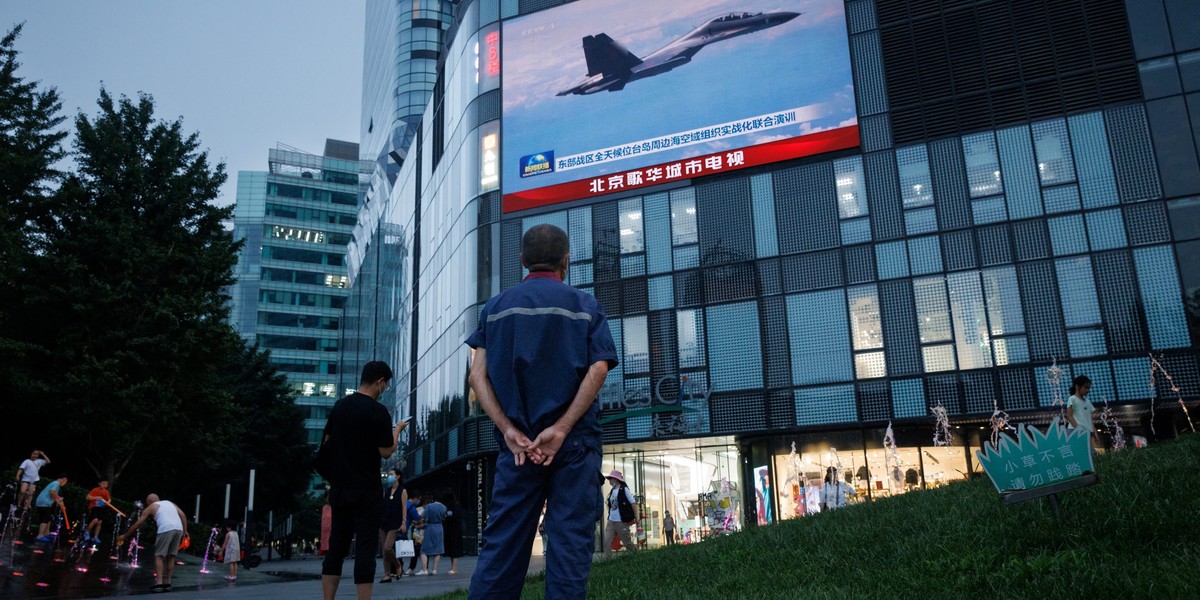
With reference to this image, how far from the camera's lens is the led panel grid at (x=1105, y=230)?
24594 mm

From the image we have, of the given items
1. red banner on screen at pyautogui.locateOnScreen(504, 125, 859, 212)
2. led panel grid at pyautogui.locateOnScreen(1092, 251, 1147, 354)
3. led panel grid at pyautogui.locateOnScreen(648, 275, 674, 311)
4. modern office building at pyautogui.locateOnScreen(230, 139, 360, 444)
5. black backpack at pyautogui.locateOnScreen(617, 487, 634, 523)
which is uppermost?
modern office building at pyautogui.locateOnScreen(230, 139, 360, 444)

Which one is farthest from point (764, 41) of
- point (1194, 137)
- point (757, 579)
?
point (757, 579)

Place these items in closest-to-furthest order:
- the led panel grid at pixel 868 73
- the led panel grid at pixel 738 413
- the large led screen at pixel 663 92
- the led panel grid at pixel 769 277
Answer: the led panel grid at pixel 738 413 < the led panel grid at pixel 769 277 < the led panel grid at pixel 868 73 < the large led screen at pixel 663 92

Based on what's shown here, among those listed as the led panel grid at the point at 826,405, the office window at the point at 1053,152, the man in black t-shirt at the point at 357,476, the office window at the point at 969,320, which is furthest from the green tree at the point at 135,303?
the office window at the point at 1053,152

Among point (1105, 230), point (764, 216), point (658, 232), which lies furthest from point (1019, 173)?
point (658, 232)

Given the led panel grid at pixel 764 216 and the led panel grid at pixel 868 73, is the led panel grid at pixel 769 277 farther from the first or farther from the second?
the led panel grid at pixel 868 73

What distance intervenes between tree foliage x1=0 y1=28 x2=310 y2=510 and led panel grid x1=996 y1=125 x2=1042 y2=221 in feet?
78.2

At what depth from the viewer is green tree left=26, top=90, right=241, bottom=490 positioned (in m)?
24.0

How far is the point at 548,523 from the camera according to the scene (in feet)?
11.5

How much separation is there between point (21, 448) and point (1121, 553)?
29729 millimetres

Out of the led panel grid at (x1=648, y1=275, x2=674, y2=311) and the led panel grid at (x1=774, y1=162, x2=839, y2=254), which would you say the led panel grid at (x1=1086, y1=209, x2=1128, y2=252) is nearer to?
the led panel grid at (x1=774, y1=162, x2=839, y2=254)

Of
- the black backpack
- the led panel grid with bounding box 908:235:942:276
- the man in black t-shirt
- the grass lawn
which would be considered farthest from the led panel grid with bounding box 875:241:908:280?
the man in black t-shirt

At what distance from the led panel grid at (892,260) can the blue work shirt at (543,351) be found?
24.5 meters

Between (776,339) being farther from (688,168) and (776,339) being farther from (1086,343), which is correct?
(1086,343)
